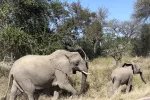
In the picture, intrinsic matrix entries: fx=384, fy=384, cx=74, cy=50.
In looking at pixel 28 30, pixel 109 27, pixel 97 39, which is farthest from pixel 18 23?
pixel 109 27

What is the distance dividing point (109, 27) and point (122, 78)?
165 feet

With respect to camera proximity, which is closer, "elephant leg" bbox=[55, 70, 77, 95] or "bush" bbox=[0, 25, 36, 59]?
"elephant leg" bbox=[55, 70, 77, 95]

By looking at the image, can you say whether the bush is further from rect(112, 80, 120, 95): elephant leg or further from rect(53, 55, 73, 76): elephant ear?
rect(53, 55, 73, 76): elephant ear

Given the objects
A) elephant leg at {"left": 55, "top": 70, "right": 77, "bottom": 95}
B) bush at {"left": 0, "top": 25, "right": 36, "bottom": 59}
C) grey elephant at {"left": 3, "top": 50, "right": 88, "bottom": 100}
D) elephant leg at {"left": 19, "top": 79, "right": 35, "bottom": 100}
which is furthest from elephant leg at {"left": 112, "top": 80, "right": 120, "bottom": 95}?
elephant leg at {"left": 19, "top": 79, "right": 35, "bottom": 100}

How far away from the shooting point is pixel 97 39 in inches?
2030

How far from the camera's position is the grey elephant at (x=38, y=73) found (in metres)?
12.9

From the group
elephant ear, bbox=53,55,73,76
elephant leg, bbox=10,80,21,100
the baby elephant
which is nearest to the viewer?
elephant leg, bbox=10,80,21,100

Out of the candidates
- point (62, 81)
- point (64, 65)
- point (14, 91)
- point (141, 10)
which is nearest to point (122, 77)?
point (64, 65)

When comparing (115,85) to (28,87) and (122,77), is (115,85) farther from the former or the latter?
(28,87)

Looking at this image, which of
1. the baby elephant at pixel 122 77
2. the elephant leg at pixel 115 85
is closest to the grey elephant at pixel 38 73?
the elephant leg at pixel 115 85

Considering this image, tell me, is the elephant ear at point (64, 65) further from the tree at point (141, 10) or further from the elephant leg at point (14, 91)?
the tree at point (141, 10)

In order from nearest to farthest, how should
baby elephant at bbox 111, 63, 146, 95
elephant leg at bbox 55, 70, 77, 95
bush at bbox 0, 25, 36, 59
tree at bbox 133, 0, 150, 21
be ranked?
elephant leg at bbox 55, 70, 77, 95 → baby elephant at bbox 111, 63, 146, 95 → bush at bbox 0, 25, 36, 59 → tree at bbox 133, 0, 150, 21

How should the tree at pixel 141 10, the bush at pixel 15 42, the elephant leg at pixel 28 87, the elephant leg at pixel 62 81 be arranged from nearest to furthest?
the elephant leg at pixel 28 87 < the elephant leg at pixel 62 81 < the bush at pixel 15 42 < the tree at pixel 141 10

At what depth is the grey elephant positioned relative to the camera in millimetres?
12867
